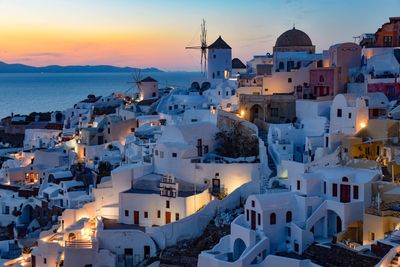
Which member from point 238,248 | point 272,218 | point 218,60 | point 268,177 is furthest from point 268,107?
point 218,60

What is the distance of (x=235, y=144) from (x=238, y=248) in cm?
762

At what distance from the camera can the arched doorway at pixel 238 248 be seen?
19922 millimetres

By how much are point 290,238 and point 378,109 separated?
8.81 metres

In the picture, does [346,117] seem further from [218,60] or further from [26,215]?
[218,60]

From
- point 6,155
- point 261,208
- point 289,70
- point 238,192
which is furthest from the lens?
point 6,155

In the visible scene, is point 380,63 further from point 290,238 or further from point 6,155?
point 6,155

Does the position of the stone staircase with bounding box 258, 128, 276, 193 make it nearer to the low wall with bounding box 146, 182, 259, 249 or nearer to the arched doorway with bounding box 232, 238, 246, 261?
the low wall with bounding box 146, 182, 259, 249

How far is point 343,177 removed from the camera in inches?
790

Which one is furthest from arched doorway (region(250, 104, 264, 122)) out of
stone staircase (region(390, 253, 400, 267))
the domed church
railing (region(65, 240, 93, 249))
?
A: stone staircase (region(390, 253, 400, 267))

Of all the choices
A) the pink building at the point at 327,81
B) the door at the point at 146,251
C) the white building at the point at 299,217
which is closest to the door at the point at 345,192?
the white building at the point at 299,217

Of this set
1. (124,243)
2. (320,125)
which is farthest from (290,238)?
(320,125)

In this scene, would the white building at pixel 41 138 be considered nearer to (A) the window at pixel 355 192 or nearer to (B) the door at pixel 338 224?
(B) the door at pixel 338 224

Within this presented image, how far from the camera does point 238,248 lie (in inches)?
791

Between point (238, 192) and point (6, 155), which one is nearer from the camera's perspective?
point (238, 192)
